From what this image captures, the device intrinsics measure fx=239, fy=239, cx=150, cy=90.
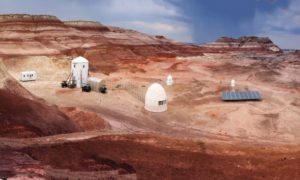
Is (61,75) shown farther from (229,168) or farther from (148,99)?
(229,168)

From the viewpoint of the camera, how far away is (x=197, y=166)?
30.7 ft

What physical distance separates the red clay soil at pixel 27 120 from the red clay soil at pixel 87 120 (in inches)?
62.6

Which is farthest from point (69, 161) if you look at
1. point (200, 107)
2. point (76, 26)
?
point (76, 26)

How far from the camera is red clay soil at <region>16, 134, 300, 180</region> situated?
848 centimetres

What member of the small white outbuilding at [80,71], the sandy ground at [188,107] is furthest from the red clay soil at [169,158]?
the small white outbuilding at [80,71]

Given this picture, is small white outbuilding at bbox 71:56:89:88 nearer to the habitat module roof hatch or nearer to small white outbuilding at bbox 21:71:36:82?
small white outbuilding at bbox 21:71:36:82

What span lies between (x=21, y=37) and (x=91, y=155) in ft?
221

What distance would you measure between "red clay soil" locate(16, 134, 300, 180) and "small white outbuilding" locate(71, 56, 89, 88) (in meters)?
22.5

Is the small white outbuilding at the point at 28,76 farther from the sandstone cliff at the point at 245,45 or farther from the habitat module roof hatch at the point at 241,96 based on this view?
the sandstone cliff at the point at 245,45

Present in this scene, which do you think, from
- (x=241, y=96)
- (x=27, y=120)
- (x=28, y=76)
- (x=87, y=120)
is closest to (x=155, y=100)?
(x=87, y=120)

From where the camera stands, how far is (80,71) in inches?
1276

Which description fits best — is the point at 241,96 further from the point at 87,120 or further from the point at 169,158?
the point at 169,158

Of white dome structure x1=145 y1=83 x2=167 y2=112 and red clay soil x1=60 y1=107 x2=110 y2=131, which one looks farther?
white dome structure x1=145 y1=83 x2=167 y2=112

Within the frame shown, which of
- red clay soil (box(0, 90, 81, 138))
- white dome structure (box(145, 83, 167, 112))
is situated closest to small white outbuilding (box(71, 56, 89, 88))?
white dome structure (box(145, 83, 167, 112))
